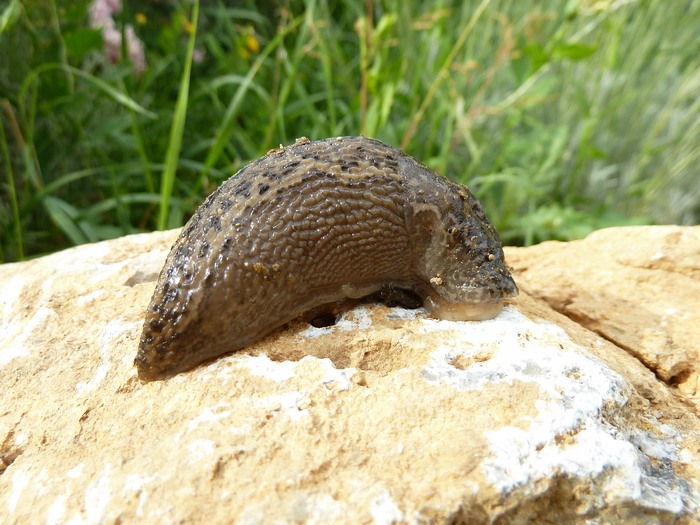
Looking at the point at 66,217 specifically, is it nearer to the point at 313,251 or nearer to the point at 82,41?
the point at 82,41

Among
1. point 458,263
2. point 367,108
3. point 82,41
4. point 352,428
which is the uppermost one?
point 82,41

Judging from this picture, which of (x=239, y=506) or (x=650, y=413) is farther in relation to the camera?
(x=650, y=413)

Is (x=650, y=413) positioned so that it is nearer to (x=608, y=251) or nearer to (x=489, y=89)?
(x=608, y=251)

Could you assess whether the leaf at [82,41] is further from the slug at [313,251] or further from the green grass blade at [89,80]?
the slug at [313,251]

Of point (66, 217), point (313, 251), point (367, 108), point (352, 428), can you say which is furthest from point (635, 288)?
point (66, 217)

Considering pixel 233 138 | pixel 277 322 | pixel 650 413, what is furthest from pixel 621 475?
pixel 233 138

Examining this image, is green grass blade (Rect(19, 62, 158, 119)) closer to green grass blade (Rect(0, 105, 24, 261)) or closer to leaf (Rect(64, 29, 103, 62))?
leaf (Rect(64, 29, 103, 62))

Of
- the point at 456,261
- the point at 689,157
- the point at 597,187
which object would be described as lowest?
the point at 597,187
